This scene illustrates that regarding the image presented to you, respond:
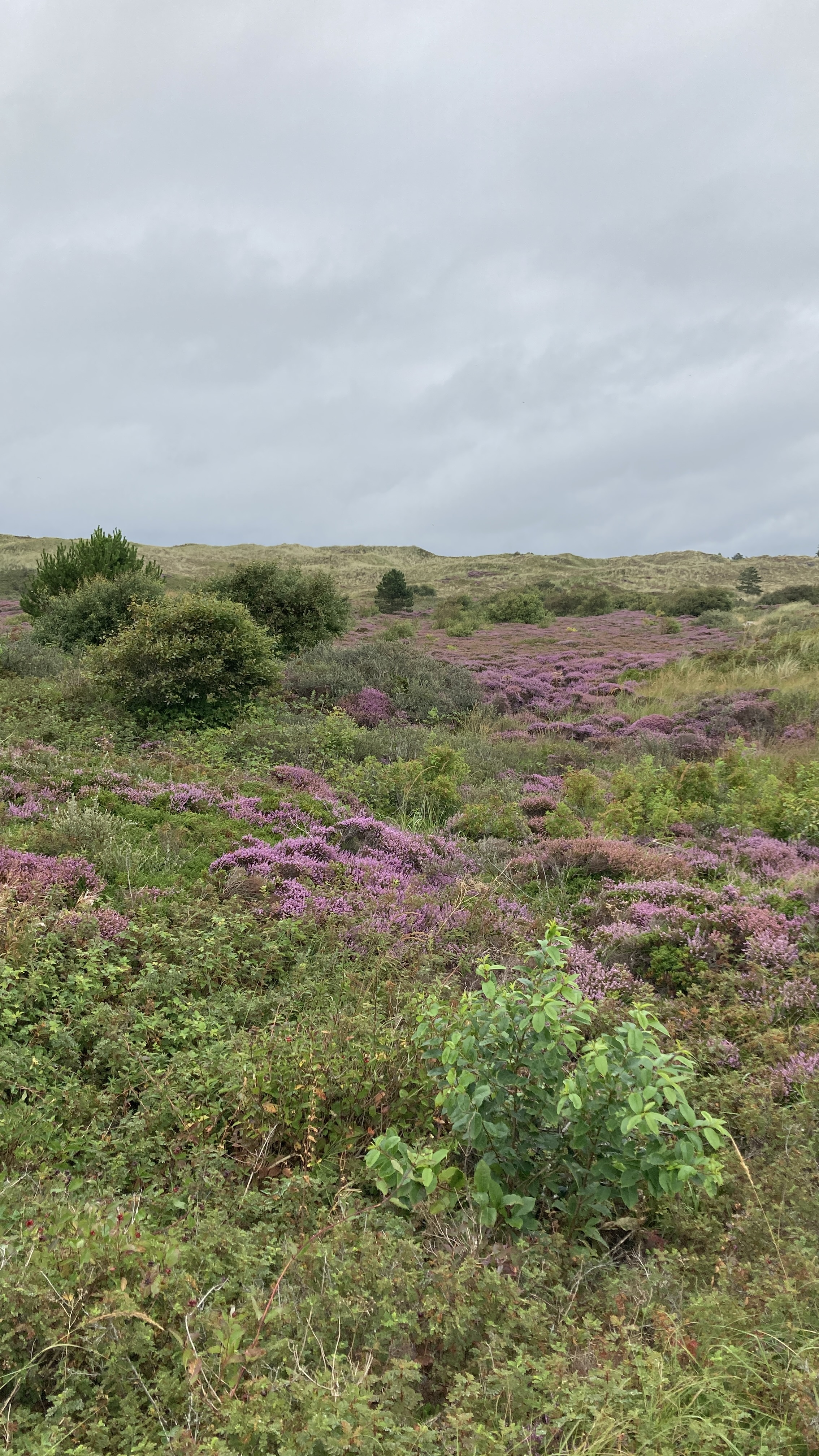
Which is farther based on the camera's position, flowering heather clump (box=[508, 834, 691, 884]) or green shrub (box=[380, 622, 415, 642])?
green shrub (box=[380, 622, 415, 642])

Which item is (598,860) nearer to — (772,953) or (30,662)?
(772,953)

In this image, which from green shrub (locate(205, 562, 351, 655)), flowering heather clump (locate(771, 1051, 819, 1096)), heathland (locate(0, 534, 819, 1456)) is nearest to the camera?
heathland (locate(0, 534, 819, 1456))

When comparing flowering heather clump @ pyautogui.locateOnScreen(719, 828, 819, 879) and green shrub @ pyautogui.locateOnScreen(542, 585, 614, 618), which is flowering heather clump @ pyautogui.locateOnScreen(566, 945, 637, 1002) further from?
green shrub @ pyautogui.locateOnScreen(542, 585, 614, 618)

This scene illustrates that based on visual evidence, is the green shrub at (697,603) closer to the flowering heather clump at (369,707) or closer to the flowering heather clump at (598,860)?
the flowering heather clump at (369,707)

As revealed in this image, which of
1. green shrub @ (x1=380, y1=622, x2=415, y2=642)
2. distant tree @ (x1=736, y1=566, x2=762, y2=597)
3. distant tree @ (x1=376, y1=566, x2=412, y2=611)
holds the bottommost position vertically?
green shrub @ (x1=380, y1=622, x2=415, y2=642)

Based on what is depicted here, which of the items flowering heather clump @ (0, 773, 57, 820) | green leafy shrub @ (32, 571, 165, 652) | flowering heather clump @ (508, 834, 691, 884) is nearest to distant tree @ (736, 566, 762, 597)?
green leafy shrub @ (32, 571, 165, 652)

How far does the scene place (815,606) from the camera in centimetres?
3331

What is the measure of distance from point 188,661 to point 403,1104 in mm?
9036

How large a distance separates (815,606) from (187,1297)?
3788cm

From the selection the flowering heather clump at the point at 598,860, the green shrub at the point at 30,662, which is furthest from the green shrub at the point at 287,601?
the flowering heather clump at the point at 598,860

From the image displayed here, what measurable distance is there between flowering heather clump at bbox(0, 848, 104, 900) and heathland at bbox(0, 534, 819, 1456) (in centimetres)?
4

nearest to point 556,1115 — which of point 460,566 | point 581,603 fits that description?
point 581,603

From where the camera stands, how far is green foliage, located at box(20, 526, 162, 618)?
66.7ft

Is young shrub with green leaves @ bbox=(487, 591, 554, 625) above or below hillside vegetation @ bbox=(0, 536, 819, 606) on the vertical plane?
below
